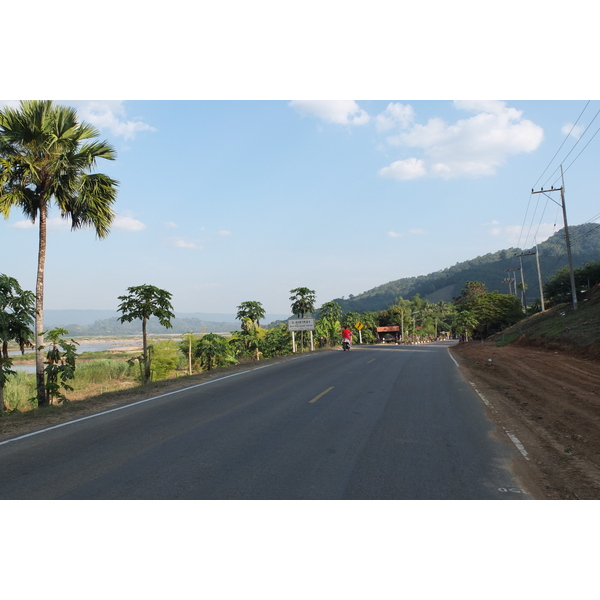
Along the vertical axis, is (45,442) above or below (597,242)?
below

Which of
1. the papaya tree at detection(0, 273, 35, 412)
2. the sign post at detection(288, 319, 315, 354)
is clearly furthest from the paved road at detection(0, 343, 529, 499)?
the sign post at detection(288, 319, 315, 354)

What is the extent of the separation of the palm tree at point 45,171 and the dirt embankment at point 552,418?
12105 millimetres

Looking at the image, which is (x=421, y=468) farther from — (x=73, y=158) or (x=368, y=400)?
(x=73, y=158)

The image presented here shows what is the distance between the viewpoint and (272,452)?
21.3ft

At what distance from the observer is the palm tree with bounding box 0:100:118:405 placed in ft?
40.9

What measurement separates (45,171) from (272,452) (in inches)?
450

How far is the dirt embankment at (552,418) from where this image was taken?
5555mm

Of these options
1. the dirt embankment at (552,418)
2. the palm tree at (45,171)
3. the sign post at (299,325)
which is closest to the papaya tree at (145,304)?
the palm tree at (45,171)

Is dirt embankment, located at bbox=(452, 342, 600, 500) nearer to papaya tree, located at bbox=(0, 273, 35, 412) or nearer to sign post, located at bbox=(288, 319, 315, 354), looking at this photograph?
papaya tree, located at bbox=(0, 273, 35, 412)

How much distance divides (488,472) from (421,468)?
85cm

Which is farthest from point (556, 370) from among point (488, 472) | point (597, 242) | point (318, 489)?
point (597, 242)

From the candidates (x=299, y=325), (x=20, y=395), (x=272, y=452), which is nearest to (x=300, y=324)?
(x=299, y=325)

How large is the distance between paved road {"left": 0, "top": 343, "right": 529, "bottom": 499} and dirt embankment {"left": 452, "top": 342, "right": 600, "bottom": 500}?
40cm

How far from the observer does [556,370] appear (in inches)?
669
